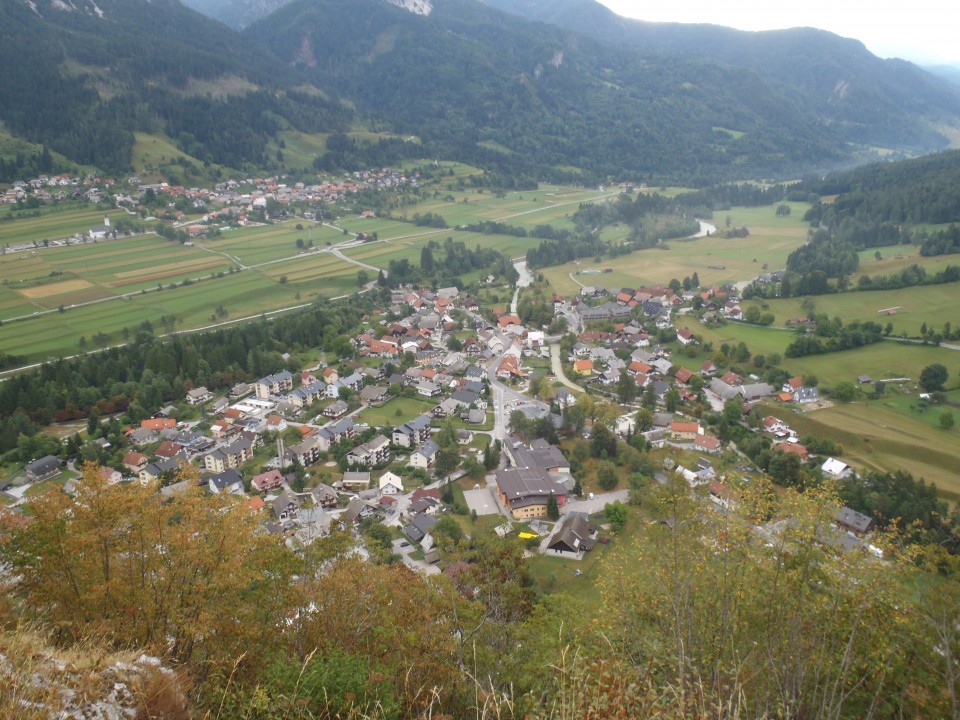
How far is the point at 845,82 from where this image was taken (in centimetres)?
16175

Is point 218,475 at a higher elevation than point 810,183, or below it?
below

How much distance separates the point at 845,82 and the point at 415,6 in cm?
11655

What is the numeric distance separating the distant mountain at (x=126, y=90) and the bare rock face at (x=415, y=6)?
60.5m

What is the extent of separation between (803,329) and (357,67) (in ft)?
466

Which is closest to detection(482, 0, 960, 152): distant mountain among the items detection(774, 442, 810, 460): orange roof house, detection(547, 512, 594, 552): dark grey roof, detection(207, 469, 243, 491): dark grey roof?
detection(774, 442, 810, 460): orange roof house

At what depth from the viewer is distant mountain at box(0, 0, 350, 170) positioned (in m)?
76.7

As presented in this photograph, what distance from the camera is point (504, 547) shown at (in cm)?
1479

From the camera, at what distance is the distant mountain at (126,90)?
76688mm

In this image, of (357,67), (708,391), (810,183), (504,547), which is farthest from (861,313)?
(357,67)

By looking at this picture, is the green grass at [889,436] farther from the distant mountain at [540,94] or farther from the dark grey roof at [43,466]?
the distant mountain at [540,94]

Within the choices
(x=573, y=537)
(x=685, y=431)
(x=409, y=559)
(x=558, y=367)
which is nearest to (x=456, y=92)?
(x=558, y=367)

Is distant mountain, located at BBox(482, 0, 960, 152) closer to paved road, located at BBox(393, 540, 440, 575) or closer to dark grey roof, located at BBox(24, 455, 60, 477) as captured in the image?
paved road, located at BBox(393, 540, 440, 575)

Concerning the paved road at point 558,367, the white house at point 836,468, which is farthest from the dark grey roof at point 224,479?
the white house at point 836,468

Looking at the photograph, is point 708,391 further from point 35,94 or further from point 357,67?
point 357,67
